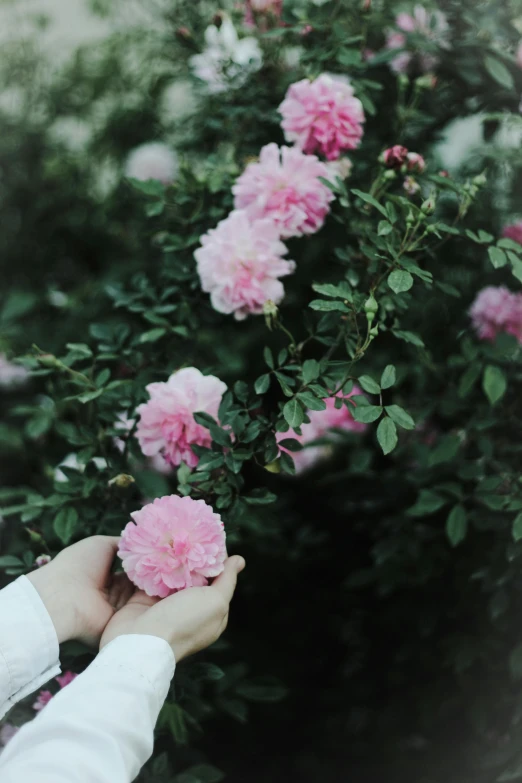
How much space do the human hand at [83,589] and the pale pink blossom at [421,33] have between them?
3.80 feet

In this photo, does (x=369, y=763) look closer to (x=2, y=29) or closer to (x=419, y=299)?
(x=419, y=299)

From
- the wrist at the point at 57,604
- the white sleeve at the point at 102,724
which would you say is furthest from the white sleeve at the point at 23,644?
the white sleeve at the point at 102,724

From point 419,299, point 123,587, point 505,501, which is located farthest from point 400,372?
point 123,587

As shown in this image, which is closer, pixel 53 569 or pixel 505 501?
pixel 53 569

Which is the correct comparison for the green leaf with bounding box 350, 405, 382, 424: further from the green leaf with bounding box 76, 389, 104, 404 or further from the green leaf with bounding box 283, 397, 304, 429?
the green leaf with bounding box 76, 389, 104, 404

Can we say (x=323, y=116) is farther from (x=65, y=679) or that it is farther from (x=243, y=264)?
(x=65, y=679)

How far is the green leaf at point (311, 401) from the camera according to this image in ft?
3.09

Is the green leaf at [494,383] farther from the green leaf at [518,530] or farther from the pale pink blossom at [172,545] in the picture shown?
the pale pink blossom at [172,545]

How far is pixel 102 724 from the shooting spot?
2.39ft

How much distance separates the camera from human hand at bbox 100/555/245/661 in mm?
823

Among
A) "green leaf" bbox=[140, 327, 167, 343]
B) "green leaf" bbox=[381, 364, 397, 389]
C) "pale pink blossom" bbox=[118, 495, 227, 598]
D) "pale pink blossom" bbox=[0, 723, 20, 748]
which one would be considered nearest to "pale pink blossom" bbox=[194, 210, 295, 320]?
"green leaf" bbox=[140, 327, 167, 343]

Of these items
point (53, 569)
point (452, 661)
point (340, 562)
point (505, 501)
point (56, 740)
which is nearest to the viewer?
point (56, 740)

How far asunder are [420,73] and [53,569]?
1267 mm

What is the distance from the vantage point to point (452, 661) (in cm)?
142
